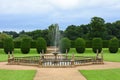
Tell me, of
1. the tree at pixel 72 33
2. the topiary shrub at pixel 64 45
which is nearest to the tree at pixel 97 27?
the tree at pixel 72 33

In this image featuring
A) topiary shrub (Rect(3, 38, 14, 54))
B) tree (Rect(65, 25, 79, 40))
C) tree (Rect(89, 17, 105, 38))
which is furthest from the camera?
tree (Rect(65, 25, 79, 40))

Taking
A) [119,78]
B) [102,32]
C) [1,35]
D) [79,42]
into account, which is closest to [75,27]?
[102,32]

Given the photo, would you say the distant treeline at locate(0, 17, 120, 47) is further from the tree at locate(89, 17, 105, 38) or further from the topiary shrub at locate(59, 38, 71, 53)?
the topiary shrub at locate(59, 38, 71, 53)

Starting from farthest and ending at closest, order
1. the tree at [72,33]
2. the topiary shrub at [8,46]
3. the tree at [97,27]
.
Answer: the tree at [72,33] → the tree at [97,27] → the topiary shrub at [8,46]

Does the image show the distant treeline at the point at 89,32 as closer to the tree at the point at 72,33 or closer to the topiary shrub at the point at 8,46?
the tree at the point at 72,33

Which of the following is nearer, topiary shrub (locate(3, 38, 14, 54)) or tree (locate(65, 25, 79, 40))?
topiary shrub (locate(3, 38, 14, 54))

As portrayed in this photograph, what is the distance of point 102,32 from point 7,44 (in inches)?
1361

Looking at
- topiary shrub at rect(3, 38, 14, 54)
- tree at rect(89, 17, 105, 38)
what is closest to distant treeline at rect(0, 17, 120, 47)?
tree at rect(89, 17, 105, 38)

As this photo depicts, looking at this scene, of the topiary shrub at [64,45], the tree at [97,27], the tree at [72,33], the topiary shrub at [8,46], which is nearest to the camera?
the topiary shrub at [8,46]

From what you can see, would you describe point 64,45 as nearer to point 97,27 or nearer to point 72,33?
point 97,27

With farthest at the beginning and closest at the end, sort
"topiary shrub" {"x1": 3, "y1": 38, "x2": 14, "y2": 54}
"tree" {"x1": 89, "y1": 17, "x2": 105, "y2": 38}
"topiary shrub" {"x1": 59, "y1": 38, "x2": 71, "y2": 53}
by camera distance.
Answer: "tree" {"x1": 89, "y1": 17, "x2": 105, "y2": 38} → "topiary shrub" {"x1": 59, "y1": 38, "x2": 71, "y2": 53} → "topiary shrub" {"x1": 3, "y1": 38, "x2": 14, "y2": 54}

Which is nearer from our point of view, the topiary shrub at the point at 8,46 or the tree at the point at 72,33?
the topiary shrub at the point at 8,46

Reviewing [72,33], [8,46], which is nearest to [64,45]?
[8,46]

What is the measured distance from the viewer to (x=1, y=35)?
76.5 meters
